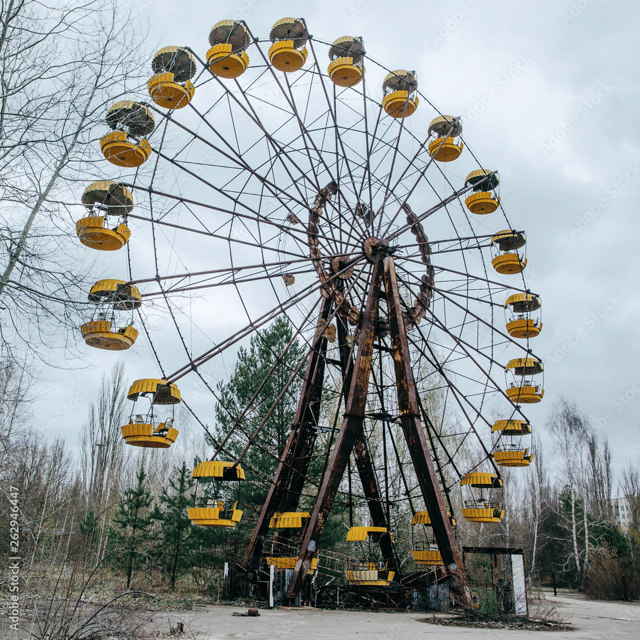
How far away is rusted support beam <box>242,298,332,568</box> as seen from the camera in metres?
15.3

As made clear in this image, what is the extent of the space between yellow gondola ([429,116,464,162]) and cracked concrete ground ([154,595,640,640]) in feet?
44.1

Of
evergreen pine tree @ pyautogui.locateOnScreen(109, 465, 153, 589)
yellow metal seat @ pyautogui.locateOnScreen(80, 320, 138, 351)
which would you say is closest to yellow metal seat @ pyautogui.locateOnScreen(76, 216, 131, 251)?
yellow metal seat @ pyautogui.locateOnScreen(80, 320, 138, 351)

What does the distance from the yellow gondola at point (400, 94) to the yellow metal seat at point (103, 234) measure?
9.83 metres

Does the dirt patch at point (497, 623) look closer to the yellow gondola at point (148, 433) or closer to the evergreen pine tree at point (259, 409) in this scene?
the yellow gondola at point (148, 433)

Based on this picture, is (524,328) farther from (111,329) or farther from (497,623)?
(111,329)

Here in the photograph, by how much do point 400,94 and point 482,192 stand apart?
4.23 metres

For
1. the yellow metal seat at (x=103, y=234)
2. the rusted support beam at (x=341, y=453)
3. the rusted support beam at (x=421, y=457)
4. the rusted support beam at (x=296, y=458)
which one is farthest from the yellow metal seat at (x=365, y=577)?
the yellow metal seat at (x=103, y=234)

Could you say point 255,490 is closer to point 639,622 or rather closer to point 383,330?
point 383,330

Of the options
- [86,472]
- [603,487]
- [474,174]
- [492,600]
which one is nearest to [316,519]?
[492,600]

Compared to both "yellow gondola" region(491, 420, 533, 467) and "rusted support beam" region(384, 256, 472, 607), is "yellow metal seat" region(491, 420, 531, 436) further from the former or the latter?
"rusted support beam" region(384, 256, 472, 607)

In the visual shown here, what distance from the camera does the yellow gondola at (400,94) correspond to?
18359mm

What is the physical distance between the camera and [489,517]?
15062 mm

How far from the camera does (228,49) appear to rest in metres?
14.4

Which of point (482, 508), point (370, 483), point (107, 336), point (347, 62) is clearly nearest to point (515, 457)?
point (482, 508)
